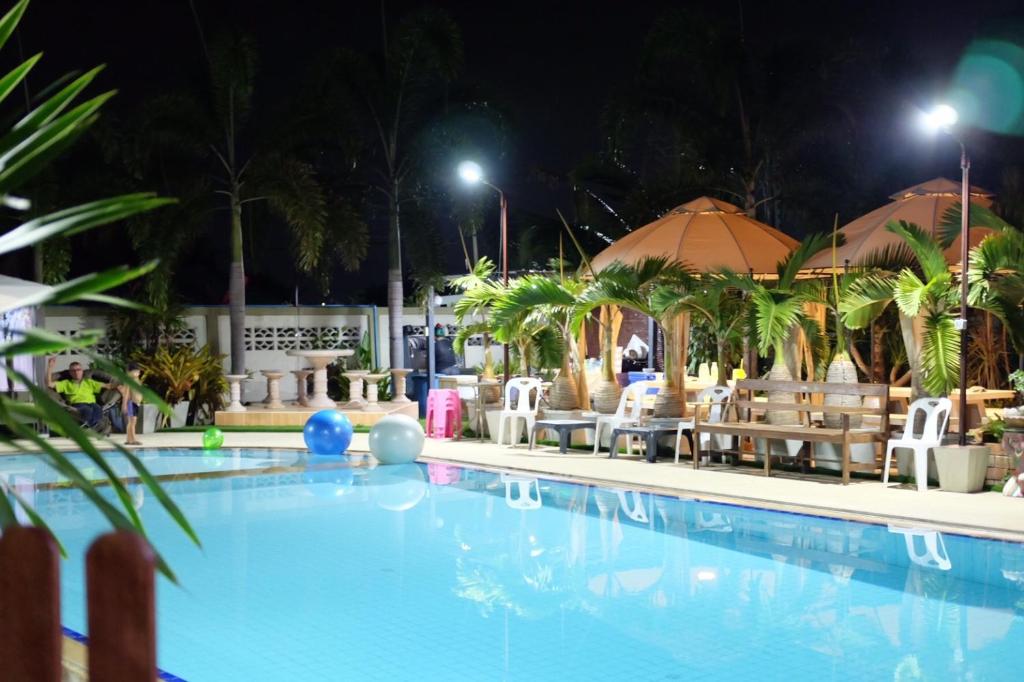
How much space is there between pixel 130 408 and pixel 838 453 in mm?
10075

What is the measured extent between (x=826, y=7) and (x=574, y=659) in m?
28.5

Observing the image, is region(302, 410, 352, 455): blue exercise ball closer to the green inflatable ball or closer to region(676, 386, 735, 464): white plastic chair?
the green inflatable ball

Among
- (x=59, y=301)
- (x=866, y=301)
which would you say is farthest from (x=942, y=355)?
(x=59, y=301)

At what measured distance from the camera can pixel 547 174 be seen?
26.4 meters

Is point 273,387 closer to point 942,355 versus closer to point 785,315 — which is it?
point 785,315

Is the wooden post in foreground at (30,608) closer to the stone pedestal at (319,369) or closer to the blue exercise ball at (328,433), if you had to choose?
the blue exercise ball at (328,433)

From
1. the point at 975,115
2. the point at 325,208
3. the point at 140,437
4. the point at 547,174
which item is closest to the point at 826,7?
the point at 975,115

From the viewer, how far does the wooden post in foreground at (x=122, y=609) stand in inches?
65.9

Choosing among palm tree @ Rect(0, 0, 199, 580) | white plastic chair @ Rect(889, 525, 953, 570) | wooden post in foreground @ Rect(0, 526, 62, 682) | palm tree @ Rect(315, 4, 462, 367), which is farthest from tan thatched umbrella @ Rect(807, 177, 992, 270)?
wooden post in foreground @ Rect(0, 526, 62, 682)

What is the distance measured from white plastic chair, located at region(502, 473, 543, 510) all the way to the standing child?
631cm

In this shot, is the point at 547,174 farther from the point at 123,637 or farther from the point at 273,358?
the point at 123,637

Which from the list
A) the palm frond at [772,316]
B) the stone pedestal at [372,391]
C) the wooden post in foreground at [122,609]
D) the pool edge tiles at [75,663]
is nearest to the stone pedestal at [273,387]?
the stone pedestal at [372,391]

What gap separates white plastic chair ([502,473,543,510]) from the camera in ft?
39.8

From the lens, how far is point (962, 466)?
38.2 ft
